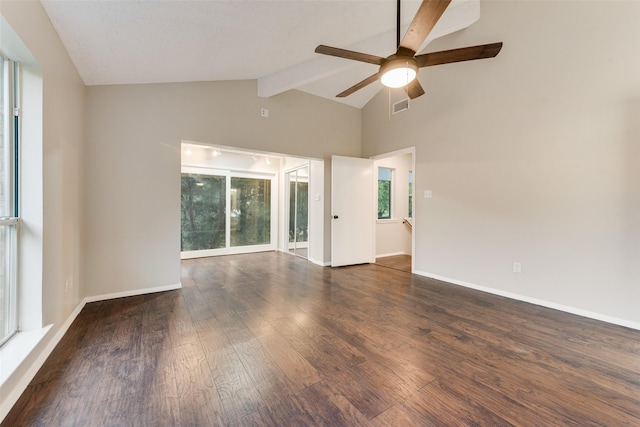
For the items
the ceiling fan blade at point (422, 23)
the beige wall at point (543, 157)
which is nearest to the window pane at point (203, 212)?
the beige wall at point (543, 157)

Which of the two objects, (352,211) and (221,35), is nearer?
(221,35)

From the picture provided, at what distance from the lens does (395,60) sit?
2.09m

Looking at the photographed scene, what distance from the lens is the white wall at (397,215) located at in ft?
19.8

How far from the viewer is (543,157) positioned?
302cm

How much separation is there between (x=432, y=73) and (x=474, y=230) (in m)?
2.54

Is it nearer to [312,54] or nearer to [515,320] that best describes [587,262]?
[515,320]

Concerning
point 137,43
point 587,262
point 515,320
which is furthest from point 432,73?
point 137,43

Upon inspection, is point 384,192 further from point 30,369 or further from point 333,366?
point 30,369

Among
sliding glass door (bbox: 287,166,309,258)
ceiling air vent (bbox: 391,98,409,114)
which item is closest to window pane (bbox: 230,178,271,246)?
sliding glass door (bbox: 287,166,309,258)

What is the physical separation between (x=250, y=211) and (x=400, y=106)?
4196 mm

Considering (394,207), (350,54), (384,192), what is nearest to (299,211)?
(384,192)

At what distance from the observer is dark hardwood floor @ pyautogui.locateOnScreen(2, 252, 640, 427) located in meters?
1.42

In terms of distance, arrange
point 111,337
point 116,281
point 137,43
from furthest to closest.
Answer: point 116,281, point 137,43, point 111,337

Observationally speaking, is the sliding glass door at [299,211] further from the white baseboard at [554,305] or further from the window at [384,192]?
the white baseboard at [554,305]
